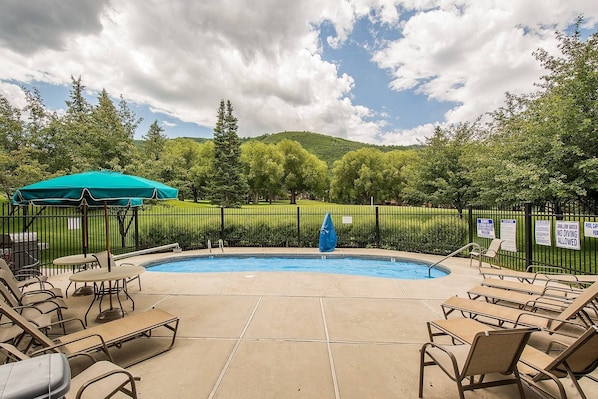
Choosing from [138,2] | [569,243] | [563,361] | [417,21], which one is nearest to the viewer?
[563,361]

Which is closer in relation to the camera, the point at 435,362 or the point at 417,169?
the point at 435,362

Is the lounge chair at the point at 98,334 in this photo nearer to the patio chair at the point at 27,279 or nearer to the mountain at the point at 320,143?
the patio chair at the point at 27,279

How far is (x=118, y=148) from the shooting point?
13648mm

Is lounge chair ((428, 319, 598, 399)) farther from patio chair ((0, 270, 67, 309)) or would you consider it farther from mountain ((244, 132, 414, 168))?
mountain ((244, 132, 414, 168))

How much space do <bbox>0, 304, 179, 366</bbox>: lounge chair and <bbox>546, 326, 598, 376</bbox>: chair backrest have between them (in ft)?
12.6

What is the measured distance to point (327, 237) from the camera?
11039mm

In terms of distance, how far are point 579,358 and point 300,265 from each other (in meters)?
8.75

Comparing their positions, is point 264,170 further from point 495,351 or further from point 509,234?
point 495,351

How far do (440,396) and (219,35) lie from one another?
12.7 meters

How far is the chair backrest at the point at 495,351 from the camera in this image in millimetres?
2104

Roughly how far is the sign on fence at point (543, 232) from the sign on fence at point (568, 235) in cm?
26

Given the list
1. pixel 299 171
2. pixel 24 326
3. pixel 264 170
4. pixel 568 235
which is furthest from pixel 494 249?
pixel 299 171

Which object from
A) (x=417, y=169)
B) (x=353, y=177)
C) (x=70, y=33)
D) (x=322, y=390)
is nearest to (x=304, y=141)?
(x=353, y=177)

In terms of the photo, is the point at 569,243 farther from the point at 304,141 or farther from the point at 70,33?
the point at 304,141
